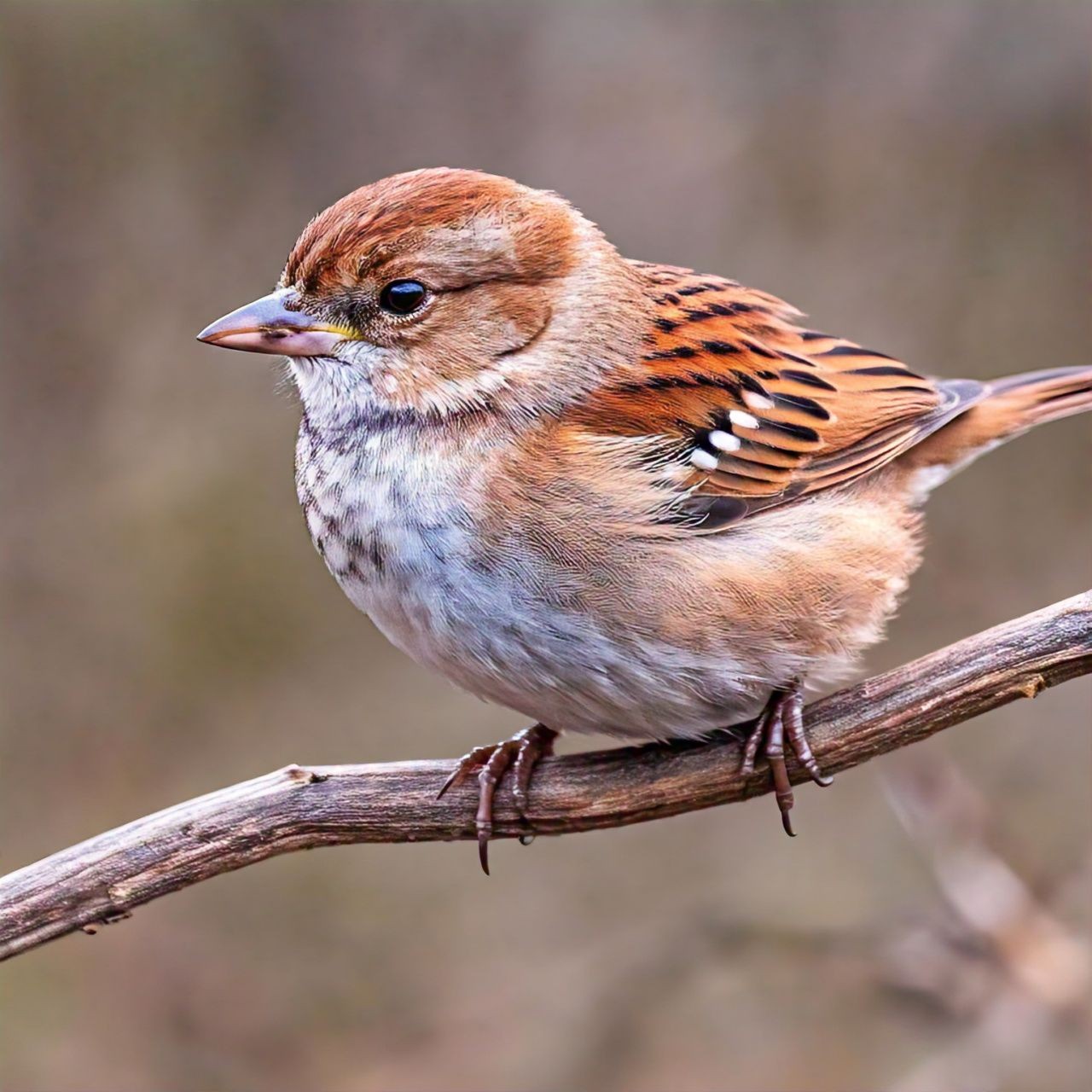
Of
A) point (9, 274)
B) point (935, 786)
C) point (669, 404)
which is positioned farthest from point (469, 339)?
point (9, 274)

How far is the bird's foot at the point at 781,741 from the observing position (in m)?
3.57

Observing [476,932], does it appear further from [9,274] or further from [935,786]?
[9,274]

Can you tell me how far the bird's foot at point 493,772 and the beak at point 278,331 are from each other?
1.10m

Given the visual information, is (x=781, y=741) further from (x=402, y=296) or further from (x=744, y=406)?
(x=402, y=296)

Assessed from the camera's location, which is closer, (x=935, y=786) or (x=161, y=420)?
(x=935, y=786)

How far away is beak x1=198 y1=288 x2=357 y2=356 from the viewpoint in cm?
364

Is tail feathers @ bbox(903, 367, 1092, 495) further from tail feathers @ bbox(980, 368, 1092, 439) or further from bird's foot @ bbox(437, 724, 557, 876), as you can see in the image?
bird's foot @ bbox(437, 724, 557, 876)

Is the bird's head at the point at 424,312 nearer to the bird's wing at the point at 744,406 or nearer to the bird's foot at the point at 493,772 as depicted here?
the bird's wing at the point at 744,406

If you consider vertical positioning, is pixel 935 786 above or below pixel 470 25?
below

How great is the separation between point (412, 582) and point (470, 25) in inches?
140

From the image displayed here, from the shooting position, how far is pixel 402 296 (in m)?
3.68

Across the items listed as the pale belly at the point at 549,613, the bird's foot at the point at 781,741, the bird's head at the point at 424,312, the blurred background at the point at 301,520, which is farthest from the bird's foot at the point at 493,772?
the blurred background at the point at 301,520

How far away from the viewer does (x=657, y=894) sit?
238 inches

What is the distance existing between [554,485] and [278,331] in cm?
79
